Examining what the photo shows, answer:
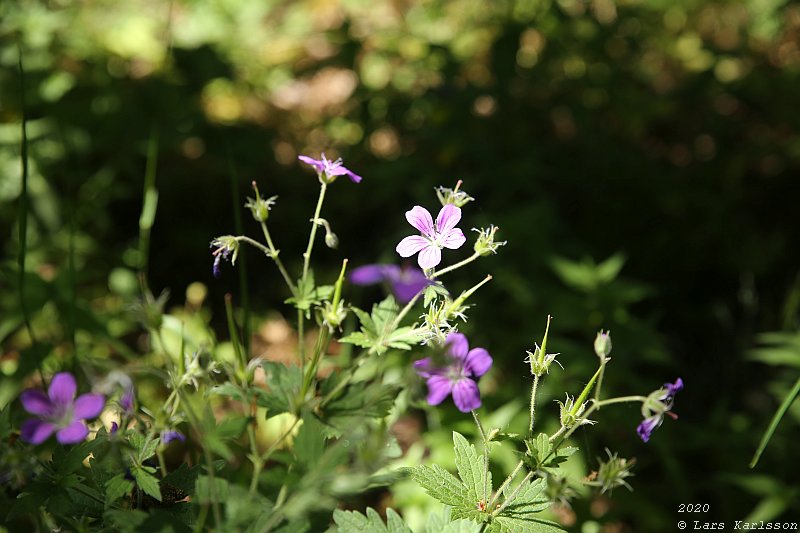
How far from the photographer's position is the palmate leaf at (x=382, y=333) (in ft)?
3.42

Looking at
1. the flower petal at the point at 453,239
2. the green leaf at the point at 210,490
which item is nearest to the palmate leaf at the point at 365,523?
the green leaf at the point at 210,490

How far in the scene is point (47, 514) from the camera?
104 cm

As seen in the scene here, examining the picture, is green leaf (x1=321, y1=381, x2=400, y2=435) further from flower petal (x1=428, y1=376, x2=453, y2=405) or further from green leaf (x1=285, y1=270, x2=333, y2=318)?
green leaf (x1=285, y1=270, x2=333, y2=318)

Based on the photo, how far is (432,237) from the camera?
3.43 ft

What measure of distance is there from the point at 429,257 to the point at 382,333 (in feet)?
0.54

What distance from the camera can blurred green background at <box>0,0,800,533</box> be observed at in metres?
2.01

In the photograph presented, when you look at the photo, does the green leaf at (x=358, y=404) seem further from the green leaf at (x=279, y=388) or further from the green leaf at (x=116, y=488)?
the green leaf at (x=116, y=488)

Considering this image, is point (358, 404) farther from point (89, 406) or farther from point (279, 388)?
point (89, 406)

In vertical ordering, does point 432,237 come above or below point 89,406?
above

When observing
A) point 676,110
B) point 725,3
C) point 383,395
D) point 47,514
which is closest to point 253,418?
point 383,395

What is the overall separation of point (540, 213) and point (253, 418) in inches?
59.4

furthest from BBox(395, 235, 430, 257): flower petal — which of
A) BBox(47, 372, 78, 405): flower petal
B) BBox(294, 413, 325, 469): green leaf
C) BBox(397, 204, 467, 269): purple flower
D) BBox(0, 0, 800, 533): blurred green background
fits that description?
BBox(0, 0, 800, 533): blurred green background

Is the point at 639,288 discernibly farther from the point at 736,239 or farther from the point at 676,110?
the point at 676,110

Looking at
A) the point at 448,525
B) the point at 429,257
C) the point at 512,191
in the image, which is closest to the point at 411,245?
the point at 429,257
